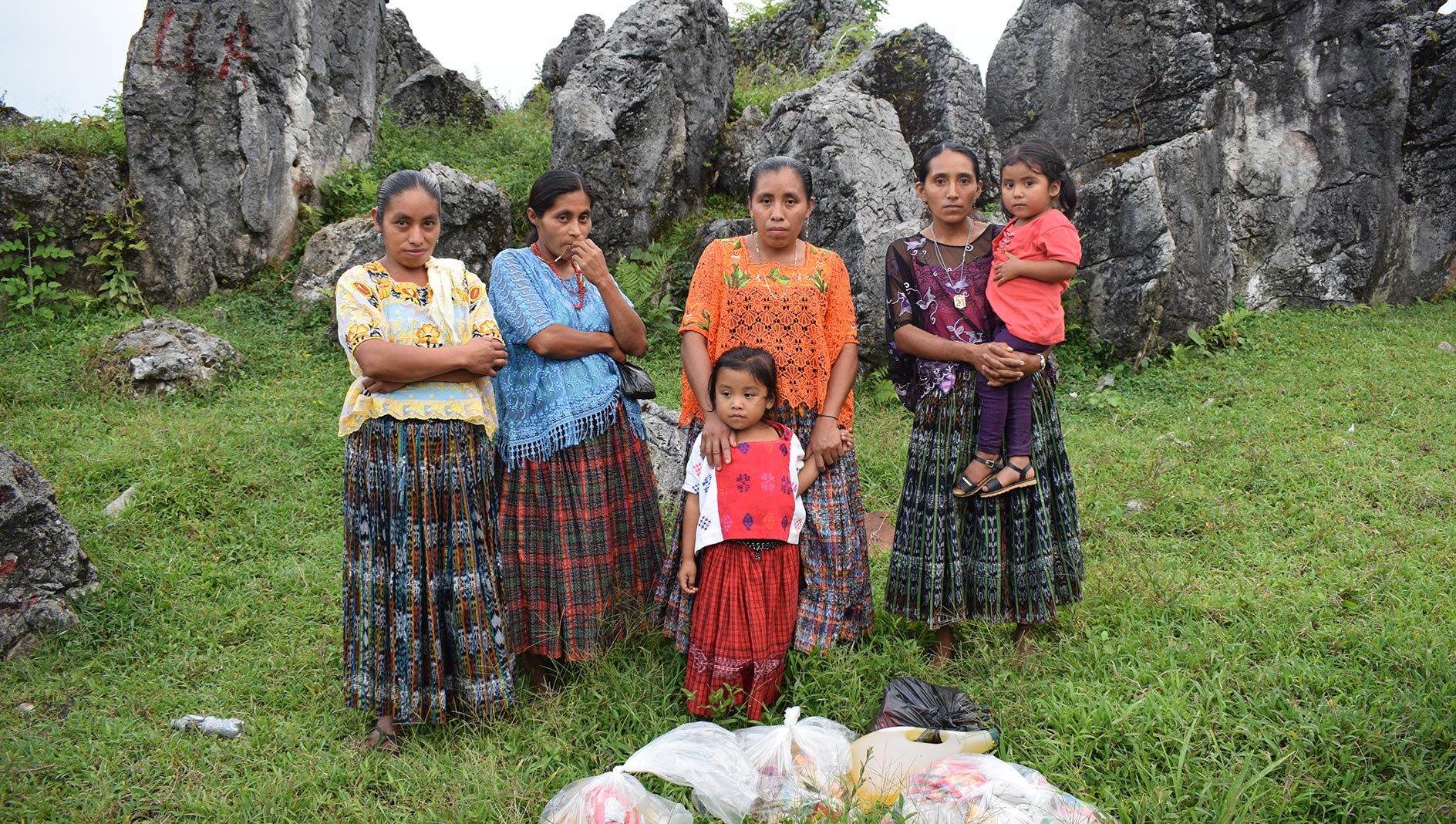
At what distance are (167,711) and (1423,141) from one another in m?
11.5

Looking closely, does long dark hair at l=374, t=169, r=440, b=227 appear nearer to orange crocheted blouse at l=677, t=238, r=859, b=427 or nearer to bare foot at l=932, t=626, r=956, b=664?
orange crocheted blouse at l=677, t=238, r=859, b=427

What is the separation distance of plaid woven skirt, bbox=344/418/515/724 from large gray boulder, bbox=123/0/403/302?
20.1 ft

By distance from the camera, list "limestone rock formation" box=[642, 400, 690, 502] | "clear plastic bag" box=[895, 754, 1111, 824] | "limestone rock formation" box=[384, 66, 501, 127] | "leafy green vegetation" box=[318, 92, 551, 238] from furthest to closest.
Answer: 1. "limestone rock formation" box=[384, 66, 501, 127]
2. "leafy green vegetation" box=[318, 92, 551, 238]
3. "limestone rock formation" box=[642, 400, 690, 502]
4. "clear plastic bag" box=[895, 754, 1111, 824]

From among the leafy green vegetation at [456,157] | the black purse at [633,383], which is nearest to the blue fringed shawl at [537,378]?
the black purse at [633,383]

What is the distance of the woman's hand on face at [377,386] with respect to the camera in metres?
2.81

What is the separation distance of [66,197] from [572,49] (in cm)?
691

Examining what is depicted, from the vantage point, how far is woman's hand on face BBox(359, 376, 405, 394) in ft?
9.21

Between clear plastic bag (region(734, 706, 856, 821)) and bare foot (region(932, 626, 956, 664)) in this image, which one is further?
bare foot (region(932, 626, 956, 664))

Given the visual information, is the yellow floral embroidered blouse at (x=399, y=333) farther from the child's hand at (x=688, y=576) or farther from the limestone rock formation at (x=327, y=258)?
the limestone rock formation at (x=327, y=258)

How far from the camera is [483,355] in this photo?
9.24ft

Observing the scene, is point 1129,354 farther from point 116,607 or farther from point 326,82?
point 326,82

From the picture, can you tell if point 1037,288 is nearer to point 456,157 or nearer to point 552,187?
point 552,187

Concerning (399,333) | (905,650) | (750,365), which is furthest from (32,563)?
(905,650)

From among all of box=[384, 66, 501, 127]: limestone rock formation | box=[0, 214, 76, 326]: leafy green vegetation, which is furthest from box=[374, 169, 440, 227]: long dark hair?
box=[384, 66, 501, 127]: limestone rock formation
